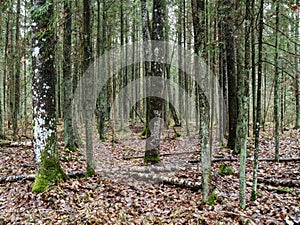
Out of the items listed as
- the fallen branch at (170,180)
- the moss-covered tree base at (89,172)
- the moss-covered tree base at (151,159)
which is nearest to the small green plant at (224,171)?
the fallen branch at (170,180)

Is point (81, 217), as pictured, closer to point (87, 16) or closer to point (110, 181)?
point (110, 181)

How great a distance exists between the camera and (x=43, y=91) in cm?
677

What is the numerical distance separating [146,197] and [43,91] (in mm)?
3819

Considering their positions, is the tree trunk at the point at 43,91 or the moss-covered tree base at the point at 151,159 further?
the moss-covered tree base at the point at 151,159

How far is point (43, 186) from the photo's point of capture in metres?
6.64

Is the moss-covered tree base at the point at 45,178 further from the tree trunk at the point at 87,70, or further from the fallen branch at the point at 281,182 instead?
the fallen branch at the point at 281,182

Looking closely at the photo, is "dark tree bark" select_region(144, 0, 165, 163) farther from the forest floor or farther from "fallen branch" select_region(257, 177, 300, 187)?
"fallen branch" select_region(257, 177, 300, 187)

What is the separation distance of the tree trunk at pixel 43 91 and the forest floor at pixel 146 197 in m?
0.52

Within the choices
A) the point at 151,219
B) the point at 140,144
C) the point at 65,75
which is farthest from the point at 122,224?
the point at 140,144

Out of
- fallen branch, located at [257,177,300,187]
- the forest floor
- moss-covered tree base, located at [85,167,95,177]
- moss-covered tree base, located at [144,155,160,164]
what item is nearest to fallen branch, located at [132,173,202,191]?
the forest floor

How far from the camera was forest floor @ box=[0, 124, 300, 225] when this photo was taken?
550 cm

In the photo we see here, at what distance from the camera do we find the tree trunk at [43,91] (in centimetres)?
677

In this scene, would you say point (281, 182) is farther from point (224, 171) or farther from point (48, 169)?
point (48, 169)

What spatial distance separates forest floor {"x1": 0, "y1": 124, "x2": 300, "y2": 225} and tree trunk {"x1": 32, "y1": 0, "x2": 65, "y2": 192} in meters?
0.52
